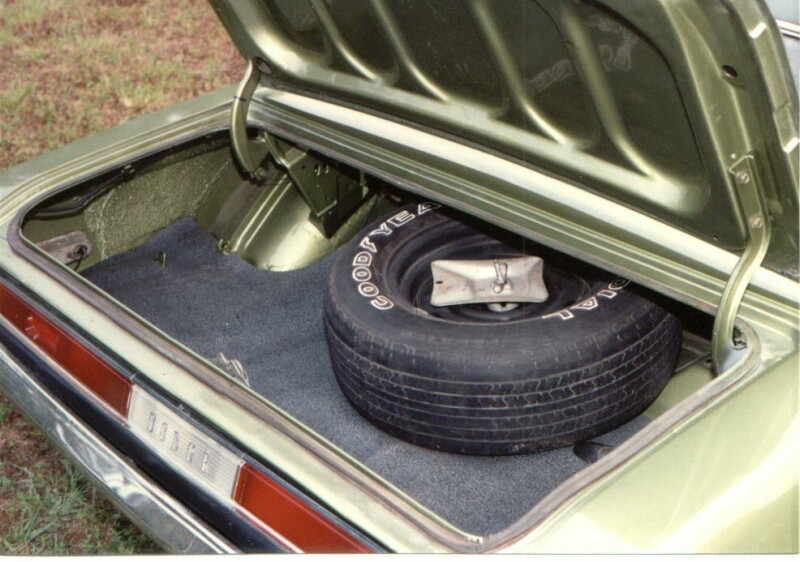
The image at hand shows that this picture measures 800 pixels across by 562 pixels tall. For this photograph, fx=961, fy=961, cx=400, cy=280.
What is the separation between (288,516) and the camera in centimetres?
148

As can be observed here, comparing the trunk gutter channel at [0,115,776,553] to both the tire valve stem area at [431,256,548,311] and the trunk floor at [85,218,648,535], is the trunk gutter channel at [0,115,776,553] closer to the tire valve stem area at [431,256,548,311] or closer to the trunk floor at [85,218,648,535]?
the trunk floor at [85,218,648,535]

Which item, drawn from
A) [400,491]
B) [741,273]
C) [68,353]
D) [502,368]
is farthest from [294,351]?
[741,273]

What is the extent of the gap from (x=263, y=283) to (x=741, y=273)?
153 centimetres

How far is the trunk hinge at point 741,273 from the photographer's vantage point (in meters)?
1.55

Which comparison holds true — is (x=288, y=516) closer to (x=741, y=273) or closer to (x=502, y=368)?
(x=502, y=368)

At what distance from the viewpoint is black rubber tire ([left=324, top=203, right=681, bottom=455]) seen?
183 centimetres

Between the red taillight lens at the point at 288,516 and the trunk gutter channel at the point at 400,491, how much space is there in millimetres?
64

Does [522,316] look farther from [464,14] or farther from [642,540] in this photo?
[642,540]

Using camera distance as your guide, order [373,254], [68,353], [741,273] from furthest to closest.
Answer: [373,254]
[68,353]
[741,273]

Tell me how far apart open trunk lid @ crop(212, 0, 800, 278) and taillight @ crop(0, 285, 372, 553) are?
81cm

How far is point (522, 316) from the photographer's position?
7.61 feet

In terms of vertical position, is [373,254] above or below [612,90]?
below

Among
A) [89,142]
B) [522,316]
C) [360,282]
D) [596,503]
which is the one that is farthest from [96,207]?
[596,503]

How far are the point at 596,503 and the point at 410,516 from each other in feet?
0.85
